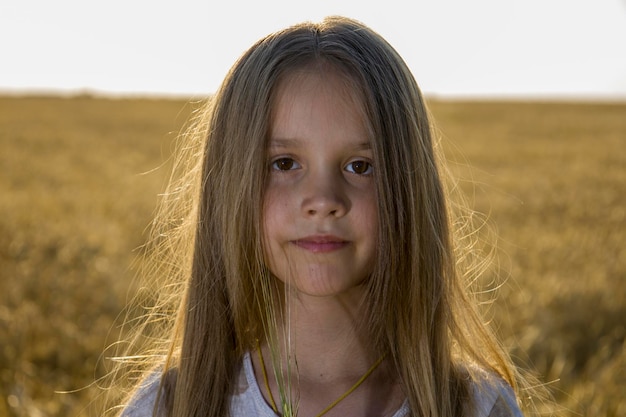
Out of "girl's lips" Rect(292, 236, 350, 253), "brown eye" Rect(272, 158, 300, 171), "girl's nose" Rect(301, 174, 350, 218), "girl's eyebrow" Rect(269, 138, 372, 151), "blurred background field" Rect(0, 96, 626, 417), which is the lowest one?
"blurred background field" Rect(0, 96, 626, 417)

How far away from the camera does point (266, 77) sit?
1635mm

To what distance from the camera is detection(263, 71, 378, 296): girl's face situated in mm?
1522

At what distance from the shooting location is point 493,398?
5.49 ft

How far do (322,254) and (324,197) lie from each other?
0.35ft

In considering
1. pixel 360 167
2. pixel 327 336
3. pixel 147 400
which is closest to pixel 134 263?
pixel 147 400

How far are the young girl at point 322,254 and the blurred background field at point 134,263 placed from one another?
0.39m

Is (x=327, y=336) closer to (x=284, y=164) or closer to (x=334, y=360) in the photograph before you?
(x=334, y=360)

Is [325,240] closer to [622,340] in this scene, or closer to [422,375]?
[422,375]

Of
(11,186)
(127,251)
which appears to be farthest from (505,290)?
(11,186)

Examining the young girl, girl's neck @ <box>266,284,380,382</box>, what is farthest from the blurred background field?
girl's neck @ <box>266,284,380,382</box>

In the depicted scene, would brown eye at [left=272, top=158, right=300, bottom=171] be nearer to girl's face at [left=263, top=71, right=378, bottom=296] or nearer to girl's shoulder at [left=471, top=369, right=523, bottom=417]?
girl's face at [left=263, top=71, right=378, bottom=296]

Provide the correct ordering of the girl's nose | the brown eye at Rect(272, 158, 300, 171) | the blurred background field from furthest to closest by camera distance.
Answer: the blurred background field, the brown eye at Rect(272, 158, 300, 171), the girl's nose

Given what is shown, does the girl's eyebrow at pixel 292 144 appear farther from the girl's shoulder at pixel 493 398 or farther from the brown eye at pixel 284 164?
the girl's shoulder at pixel 493 398

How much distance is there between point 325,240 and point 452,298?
0.38 m
